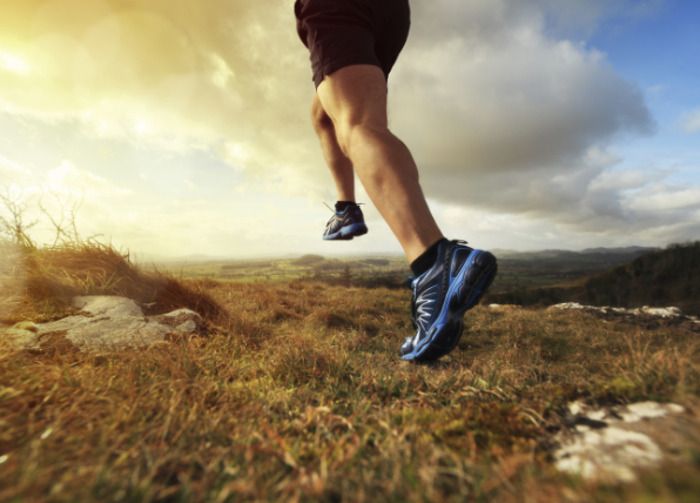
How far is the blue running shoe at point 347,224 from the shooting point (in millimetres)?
3160

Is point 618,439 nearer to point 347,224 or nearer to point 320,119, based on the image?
point 347,224

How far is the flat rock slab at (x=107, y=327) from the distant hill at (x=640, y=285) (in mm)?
27421

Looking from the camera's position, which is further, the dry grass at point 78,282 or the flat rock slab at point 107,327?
the dry grass at point 78,282

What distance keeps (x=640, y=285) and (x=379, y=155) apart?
40.0 metres

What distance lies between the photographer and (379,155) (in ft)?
6.57

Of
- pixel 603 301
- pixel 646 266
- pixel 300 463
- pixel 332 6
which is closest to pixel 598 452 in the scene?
pixel 300 463

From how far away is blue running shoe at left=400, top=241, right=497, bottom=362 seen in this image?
1964 mm

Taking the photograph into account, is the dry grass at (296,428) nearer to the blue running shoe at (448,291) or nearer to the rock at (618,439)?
the rock at (618,439)

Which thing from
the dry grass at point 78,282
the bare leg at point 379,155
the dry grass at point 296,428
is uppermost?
the bare leg at point 379,155

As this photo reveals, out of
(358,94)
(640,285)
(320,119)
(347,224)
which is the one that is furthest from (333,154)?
(640,285)

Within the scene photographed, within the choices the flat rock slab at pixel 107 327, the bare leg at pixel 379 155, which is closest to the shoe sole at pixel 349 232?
the bare leg at pixel 379 155

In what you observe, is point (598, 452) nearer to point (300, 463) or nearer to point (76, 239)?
point (300, 463)

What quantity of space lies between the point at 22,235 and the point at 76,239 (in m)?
0.50

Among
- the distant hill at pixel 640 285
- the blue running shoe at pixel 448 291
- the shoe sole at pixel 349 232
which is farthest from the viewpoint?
the distant hill at pixel 640 285
